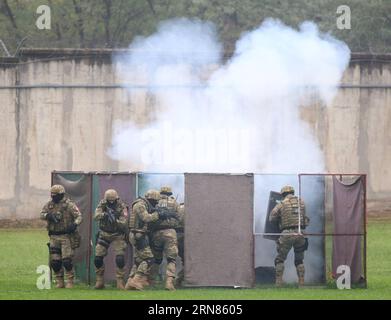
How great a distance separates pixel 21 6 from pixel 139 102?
13.9 m

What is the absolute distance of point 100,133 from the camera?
116 ft

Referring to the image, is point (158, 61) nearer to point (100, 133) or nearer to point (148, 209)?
point (100, 133)

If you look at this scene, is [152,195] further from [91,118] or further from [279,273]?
[91,118]

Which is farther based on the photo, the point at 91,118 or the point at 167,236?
the point at 91,118

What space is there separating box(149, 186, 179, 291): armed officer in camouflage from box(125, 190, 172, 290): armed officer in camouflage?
0.14 meters

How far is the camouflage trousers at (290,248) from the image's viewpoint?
69.6ft

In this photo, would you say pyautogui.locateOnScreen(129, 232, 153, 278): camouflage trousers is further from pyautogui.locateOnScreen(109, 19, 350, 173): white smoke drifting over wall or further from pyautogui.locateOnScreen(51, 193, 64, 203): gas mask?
pyautogui.locateOnScreen(109, 19, 350, 173): white smoke drifting over wall

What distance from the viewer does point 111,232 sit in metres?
20.7

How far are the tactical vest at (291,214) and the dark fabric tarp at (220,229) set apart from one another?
814 mm

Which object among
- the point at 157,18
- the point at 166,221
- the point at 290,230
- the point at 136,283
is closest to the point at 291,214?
the point at 290,230

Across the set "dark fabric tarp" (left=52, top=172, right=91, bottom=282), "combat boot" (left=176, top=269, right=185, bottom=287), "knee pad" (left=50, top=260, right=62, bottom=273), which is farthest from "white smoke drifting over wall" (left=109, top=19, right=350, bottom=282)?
"knee pad" (left=50, top=260, right=62, bottom=273)

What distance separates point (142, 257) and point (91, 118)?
49.9ft

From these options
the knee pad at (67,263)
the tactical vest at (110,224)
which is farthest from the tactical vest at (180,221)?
the knee pad at (67,263)

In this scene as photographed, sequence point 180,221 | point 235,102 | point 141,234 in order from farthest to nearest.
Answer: point 235,102, point 180,221, point 141,234
